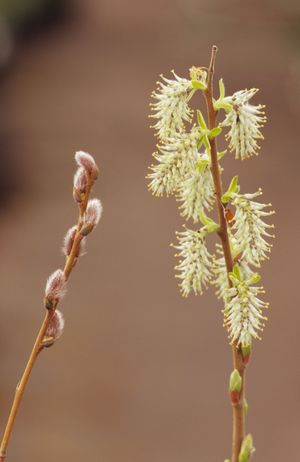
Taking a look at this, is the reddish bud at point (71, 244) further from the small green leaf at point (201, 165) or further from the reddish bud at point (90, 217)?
the small green leaf at point (201, 165)

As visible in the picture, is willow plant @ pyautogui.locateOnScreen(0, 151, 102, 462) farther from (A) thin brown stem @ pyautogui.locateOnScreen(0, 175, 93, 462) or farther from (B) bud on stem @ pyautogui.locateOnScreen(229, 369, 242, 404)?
(B) bud on stem @ pyautogui.locateOnScreen(229, 369, 242, 404)

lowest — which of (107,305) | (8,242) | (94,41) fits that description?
(107,305)

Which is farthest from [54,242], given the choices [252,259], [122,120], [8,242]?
[252,259]

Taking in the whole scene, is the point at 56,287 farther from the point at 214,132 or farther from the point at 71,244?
the point at 214,132

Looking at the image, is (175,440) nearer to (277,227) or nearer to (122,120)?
(277,227)

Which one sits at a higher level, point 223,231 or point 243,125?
point 243,125

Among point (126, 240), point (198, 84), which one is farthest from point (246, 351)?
point (126, 240)
